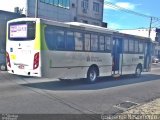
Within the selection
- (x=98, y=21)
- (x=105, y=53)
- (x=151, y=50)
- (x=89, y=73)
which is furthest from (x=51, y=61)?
(x=98, y=21)

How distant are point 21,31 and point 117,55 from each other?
295 inches

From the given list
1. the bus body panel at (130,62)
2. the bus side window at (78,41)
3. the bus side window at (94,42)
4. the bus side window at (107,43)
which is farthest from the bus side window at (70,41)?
the bus body panel at (130,62)

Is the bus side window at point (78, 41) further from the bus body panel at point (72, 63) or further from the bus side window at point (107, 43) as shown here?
the bus side window at point (107, 43)

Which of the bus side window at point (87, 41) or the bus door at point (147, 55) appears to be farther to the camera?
the bus door at point (147, 55)

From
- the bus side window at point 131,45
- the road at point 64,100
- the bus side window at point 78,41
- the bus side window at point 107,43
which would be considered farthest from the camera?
the bus side window at point 131,45

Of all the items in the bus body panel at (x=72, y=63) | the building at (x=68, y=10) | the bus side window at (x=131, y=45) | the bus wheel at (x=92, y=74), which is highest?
the building at (x=68, y=10)

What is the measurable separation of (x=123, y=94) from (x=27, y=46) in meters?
4.85

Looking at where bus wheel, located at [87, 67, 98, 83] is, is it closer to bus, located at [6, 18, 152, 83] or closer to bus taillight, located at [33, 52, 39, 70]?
bus, located at [6, 18, 152, 83]

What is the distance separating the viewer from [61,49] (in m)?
14.0

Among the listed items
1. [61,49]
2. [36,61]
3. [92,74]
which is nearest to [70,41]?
[61,49]

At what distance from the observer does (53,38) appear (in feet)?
44.4

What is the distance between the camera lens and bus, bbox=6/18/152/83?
42.9 ft

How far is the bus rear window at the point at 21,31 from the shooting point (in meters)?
13.2

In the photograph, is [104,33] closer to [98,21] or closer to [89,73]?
[89,73]
